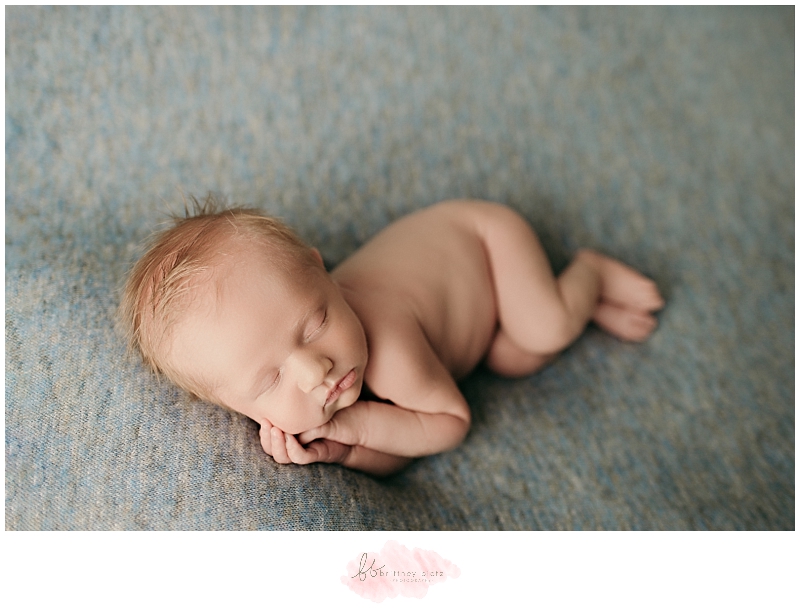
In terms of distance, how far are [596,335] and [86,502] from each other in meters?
0.99

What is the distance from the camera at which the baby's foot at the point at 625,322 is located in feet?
4.12

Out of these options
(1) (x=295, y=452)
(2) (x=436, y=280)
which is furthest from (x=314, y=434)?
(2) (x=436, y=280)

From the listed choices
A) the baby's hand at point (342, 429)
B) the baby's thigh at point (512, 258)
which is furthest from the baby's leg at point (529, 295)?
the baby's hand at point (342, 429)

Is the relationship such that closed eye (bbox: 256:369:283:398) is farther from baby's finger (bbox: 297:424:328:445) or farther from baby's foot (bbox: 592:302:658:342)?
baby's foot (bbox: 592:302:658:342)

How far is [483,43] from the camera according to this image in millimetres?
1398

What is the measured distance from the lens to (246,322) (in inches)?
29.9

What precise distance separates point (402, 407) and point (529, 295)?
1.11 feet

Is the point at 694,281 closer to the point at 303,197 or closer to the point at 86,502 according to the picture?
the point at 303,197

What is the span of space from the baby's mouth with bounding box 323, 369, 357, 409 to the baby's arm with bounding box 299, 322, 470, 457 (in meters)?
0.06

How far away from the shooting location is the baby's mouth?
2.73ft

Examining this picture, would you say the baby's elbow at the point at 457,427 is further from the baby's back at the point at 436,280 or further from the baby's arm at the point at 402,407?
the baby's back at the point at 436,280

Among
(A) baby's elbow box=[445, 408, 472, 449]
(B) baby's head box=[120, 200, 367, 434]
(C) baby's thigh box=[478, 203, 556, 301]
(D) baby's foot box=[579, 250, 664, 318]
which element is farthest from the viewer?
(D) baby's foot box=[579, 250, 664, 318]

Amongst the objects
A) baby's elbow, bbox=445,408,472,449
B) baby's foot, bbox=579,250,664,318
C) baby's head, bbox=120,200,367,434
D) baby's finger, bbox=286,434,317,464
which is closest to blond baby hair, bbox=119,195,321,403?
baby's head, bbox=120,200,367,434

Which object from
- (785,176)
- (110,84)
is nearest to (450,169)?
(110,84)
